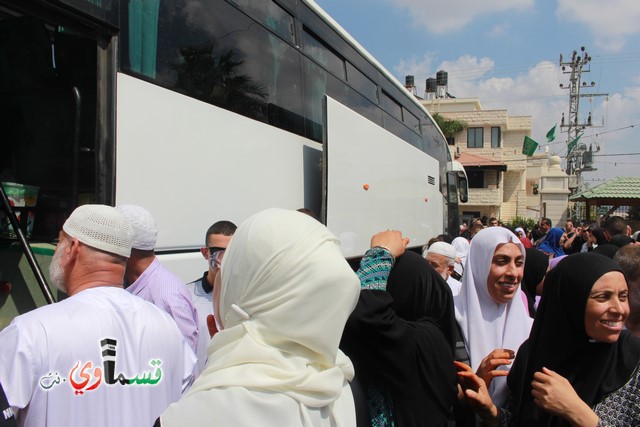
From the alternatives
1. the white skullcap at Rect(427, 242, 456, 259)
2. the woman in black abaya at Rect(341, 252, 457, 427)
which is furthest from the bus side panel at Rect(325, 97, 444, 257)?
the woman in black abaya at Rect(341, 252, 457, 427)

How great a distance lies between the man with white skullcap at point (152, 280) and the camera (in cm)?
282

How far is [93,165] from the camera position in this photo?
2.94 m

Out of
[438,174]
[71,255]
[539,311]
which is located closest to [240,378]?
[71,255]

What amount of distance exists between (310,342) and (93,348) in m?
0.89

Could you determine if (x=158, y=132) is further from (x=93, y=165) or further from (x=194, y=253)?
(x=194, y=253)

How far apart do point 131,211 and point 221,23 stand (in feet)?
6.06

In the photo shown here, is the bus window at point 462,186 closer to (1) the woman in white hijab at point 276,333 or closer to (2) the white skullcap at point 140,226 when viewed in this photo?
(2) the white skullcap at point 140,226

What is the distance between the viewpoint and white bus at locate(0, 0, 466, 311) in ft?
9.84

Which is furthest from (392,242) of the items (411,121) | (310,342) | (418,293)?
(411,121)

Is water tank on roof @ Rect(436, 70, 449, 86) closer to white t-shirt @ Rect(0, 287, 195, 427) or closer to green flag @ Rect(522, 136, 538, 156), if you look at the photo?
green flag @ Rect(522, 136, 538, 156)

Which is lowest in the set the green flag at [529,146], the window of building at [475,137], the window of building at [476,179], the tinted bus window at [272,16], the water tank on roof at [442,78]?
the tinted bus window at [272,16]

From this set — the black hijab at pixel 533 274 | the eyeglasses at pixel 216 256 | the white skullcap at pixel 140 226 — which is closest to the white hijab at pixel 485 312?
the black hijab at pixel 533 274

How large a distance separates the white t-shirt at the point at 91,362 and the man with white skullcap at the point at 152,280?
787 mm

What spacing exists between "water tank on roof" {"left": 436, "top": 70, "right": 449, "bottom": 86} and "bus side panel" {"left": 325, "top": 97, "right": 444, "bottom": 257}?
1946 inches
